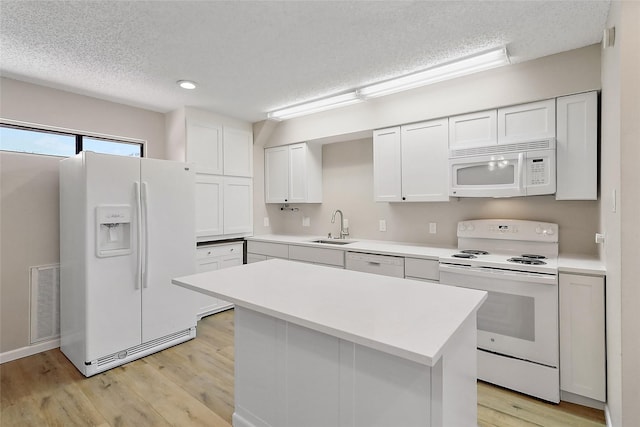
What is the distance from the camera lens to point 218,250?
4.01m

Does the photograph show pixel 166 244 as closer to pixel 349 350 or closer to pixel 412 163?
pixel 349 350

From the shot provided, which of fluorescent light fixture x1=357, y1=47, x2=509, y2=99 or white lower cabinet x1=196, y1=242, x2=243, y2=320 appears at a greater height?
fluorescent light fixture x1=357, y1=47, x2=509, y2=99

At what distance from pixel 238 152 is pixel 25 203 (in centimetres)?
224

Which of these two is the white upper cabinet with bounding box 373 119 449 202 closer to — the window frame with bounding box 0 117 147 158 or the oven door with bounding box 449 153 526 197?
the oven door with bounding box 449 153 526 197

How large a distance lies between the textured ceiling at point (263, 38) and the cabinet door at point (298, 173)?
115cm

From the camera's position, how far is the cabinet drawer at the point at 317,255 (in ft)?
11.2

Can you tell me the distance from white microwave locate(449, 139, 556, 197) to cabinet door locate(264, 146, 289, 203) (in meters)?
2.23

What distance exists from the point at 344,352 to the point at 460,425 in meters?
0.60

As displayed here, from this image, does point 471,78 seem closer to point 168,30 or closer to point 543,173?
point 543,173

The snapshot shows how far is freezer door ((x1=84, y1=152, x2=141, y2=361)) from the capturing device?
8.54ft

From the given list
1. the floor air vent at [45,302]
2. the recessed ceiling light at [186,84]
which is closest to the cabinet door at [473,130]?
the recessed ceiling light at [186,84]

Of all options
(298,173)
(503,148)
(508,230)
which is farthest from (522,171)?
(298,173)

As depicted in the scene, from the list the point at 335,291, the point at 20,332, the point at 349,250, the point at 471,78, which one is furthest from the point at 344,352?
the point at 20,332

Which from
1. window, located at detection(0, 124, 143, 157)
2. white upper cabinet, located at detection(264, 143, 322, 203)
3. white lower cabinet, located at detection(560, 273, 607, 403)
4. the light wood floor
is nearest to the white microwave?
white lower cabinet, located at detection(560, 273, 607, 403)
